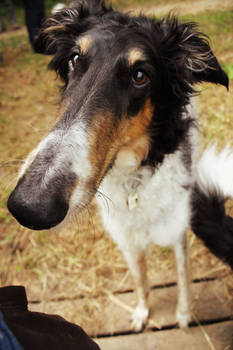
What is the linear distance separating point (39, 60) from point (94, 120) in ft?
19.5

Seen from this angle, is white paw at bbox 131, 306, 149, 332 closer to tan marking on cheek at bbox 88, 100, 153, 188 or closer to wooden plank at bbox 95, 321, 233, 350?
wooden plank at bbox 95, 321, 233, 350

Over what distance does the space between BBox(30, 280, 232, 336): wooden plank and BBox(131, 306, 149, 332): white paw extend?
59 millimetres

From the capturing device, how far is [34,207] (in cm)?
116

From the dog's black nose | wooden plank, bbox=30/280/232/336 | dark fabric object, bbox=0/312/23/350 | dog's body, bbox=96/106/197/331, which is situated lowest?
wooden plank, bbox=30/280/232/336

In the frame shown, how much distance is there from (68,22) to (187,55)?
2.97ft

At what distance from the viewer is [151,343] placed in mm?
2410

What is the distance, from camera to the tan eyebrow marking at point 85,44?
1735mm

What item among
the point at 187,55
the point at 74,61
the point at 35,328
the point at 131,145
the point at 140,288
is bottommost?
the point at 140,288

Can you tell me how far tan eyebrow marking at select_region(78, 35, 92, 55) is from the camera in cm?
174

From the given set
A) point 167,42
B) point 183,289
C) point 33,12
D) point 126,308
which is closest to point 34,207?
point 167,42

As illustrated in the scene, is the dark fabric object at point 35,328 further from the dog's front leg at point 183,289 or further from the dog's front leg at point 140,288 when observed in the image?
the dog's front leg at point 183,289

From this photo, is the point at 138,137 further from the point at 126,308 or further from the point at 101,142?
the point at 126,308

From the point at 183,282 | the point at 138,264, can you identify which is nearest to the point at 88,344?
the point at 138,264

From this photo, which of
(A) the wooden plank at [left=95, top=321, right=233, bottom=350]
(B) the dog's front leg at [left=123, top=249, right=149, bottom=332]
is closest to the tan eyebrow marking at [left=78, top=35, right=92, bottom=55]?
(B) the dog's front leg at [left=123, top=249, right=149, bottom=332]
